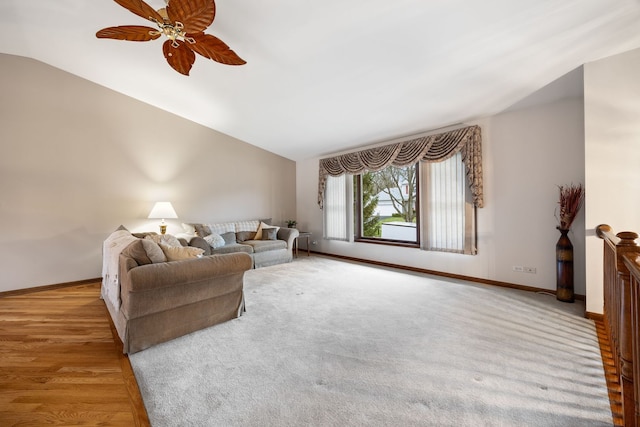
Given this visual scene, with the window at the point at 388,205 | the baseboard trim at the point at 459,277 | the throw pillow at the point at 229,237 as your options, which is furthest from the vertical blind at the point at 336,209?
the throw pillow at the point at 229,237

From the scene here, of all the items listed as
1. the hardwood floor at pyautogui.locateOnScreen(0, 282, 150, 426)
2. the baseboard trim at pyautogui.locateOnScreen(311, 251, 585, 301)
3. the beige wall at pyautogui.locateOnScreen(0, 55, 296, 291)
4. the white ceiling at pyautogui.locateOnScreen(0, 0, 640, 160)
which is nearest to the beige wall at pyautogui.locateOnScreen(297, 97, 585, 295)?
the baseboard trim at pyautogui.locateOnScreen(311, 251, 585, 301)

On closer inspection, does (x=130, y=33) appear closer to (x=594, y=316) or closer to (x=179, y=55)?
(x=179, y=55)

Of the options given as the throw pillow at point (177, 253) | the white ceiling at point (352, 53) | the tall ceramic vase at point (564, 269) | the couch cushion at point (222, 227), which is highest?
the white ceiling at point (352, 53)

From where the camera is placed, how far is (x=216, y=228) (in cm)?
544

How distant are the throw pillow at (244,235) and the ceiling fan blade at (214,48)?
12.1ft

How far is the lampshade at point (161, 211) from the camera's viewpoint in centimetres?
467

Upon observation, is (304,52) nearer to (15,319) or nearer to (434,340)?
(434,340)

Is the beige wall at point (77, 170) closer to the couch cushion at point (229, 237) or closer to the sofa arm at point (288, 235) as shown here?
the couch cushion at point (229, 237)

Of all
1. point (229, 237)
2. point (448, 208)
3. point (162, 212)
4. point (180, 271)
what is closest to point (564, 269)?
point (448, 208)

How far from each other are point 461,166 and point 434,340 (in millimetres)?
2975

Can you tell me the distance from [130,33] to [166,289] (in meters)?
2.17

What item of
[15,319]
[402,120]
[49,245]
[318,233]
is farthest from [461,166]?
[49,245]

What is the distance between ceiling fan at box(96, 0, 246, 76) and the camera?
6.44ft

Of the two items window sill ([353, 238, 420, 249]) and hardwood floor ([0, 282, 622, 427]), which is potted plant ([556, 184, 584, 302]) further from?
window sill ([353, 238, 420, 249])
